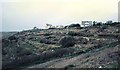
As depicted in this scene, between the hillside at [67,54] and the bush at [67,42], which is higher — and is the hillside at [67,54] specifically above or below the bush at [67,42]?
below

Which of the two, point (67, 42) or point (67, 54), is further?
point (67, 42)

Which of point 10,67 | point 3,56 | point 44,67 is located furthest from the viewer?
point 3,56

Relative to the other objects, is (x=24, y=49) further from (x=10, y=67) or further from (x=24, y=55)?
(x=10, y=67)

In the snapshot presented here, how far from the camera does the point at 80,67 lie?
3005 centimetres

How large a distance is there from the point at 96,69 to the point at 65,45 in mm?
27335

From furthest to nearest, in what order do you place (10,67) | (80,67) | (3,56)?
1. (3,56)
2. (10,67)
3. (80,67)

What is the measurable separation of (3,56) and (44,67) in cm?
1782

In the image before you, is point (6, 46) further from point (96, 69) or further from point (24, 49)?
point (96, 69)

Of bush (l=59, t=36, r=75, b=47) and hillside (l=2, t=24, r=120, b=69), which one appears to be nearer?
hillside (l=2, t=24, r=120, b=69)

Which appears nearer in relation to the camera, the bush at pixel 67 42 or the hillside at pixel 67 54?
the hillside at pixel 67 54

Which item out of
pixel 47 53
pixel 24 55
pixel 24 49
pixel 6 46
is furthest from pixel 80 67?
pixel 6 46

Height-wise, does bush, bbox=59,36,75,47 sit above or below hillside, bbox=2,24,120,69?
above

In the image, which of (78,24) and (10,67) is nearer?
(10,67)

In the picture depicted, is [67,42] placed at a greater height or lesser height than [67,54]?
greater
